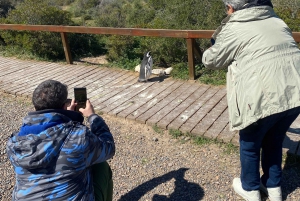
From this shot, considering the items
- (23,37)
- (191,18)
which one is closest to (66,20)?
(23,37)

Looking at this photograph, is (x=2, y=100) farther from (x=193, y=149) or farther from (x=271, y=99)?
(x=271, y=99)

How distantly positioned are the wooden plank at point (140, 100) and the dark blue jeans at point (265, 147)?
7.91 feet

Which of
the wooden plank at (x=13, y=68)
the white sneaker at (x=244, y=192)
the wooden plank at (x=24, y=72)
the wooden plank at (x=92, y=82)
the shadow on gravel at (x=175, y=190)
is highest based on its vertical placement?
the wooden plank at (x=13, y=68)

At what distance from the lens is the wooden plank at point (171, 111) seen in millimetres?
4605

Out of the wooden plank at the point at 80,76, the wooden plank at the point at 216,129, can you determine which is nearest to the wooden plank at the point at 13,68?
the wooden plank at the point at 80,76

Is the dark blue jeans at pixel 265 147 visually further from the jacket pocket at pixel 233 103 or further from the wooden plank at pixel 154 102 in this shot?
the wooden plank at pixel 154 102

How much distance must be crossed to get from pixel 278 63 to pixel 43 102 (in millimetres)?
1657

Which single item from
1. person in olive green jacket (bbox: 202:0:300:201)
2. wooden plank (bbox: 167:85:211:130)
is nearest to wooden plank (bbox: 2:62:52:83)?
wooden plank (bbox: 167:85:211:130)

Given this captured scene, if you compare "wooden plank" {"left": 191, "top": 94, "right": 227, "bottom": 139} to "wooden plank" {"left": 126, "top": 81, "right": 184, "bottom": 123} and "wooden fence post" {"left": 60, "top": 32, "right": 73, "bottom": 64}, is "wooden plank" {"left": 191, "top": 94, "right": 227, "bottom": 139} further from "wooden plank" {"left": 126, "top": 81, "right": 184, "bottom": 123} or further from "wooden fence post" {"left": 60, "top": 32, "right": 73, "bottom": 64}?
"wooden fence post" {"left": 60, "top": 32, "right": 73, "bottom": 64}

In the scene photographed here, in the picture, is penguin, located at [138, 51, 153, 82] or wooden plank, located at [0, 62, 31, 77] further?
wooden plank, located at [0, 62, 31, 77]

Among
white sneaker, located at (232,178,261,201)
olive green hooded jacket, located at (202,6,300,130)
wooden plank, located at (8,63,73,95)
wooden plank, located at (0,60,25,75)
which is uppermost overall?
olive green hooded jacket, located at (202,6,300,130)

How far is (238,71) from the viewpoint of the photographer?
8.18ft

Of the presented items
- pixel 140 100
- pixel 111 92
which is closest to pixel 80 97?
pixel 140 100

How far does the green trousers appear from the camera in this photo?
8.03ft
